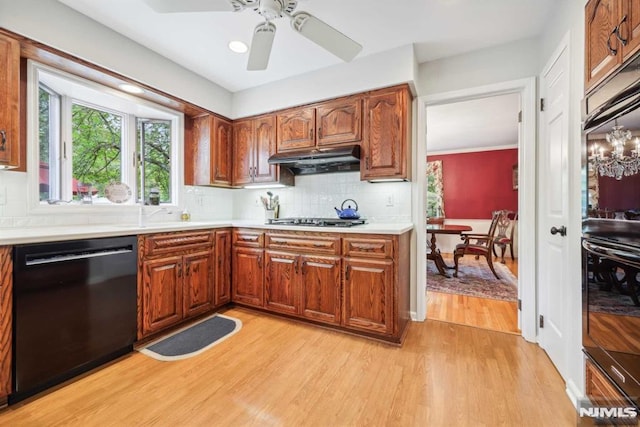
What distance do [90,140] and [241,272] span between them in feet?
6.24

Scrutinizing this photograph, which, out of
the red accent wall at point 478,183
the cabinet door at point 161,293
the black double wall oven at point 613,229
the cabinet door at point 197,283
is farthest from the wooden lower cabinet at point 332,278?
Result: the red accent wall at point 478,183

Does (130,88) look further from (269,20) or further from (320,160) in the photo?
(320,160)

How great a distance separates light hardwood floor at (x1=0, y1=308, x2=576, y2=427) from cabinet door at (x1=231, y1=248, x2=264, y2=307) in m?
0.56

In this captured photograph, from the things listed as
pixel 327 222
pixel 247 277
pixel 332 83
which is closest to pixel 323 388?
pixel 327 222

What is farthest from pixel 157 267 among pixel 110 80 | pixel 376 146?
pixel 376 146

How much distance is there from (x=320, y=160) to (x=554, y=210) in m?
1.91

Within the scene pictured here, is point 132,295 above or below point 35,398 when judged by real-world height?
above

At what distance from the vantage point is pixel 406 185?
268cm

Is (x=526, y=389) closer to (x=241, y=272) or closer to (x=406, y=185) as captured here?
(x=406, y=185)

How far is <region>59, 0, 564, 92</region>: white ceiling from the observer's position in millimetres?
1927

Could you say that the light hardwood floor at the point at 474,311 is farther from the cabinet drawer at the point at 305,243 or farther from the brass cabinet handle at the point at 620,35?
the brass cabinet handle at the point at 620,35

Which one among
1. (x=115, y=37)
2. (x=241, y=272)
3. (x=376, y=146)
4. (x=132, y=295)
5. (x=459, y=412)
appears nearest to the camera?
(x=459, y=412)

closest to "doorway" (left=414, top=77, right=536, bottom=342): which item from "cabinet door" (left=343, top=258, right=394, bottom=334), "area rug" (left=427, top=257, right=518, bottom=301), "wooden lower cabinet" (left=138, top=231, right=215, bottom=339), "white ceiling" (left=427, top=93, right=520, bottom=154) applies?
"white ceiling" (left=427, top=93, right=520, bottom=154)

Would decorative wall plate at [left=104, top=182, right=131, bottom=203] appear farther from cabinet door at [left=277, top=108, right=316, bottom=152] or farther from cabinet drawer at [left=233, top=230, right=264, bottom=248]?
cabinet door at [left=277, top=108, right=316, bottom=152]
